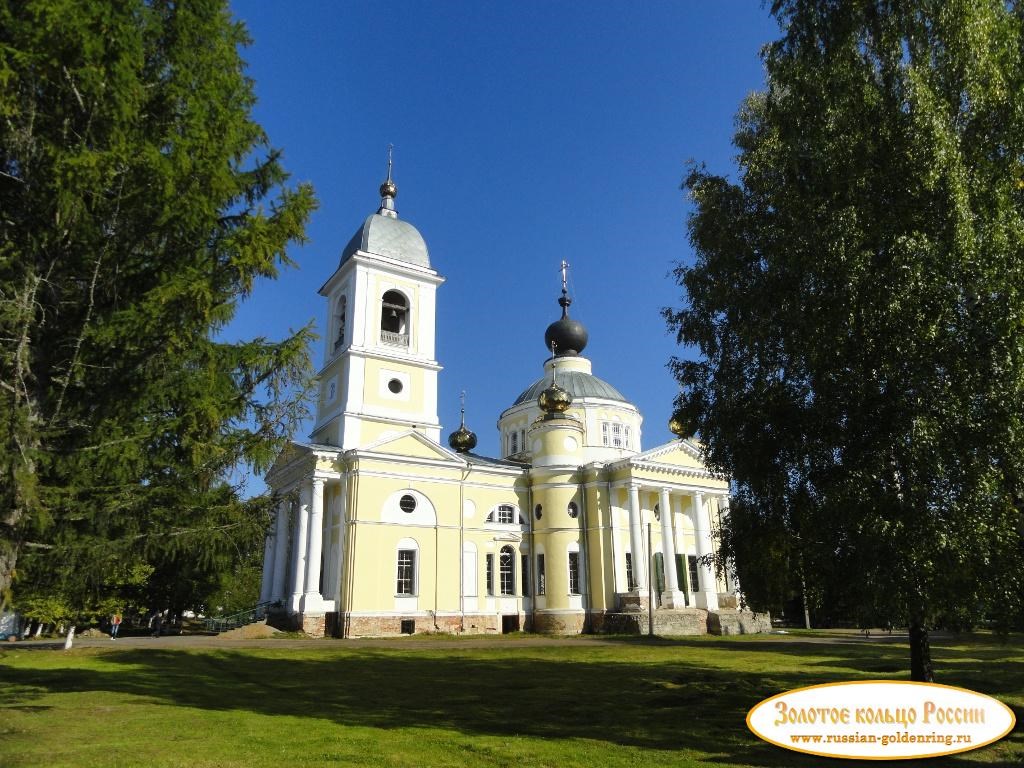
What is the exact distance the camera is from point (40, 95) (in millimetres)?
7434

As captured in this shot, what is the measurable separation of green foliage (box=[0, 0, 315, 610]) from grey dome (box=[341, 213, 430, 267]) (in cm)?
2265

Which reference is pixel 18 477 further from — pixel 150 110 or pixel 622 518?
pixel 622 518

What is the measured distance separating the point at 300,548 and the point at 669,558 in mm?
15673

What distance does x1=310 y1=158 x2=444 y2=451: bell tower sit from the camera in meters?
29.2

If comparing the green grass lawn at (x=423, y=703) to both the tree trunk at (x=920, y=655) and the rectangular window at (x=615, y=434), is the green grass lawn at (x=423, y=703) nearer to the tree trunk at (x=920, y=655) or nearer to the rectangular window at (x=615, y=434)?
the tree trunk at (x=920, y=655)

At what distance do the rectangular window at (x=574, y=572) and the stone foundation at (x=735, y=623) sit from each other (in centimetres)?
564

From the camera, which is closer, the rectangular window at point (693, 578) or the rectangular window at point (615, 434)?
the rectangular window at point (693, 578)

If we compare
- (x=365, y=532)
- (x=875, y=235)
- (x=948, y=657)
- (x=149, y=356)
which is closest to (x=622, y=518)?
(x=365, y=532)

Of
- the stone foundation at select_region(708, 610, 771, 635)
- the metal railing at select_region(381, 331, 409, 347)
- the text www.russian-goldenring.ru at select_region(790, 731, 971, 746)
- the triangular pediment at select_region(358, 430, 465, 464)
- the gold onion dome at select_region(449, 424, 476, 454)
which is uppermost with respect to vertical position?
the metal railing at select_region(381, 331, 409, 347)

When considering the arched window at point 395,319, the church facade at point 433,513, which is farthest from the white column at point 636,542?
the arched window at point 395,319

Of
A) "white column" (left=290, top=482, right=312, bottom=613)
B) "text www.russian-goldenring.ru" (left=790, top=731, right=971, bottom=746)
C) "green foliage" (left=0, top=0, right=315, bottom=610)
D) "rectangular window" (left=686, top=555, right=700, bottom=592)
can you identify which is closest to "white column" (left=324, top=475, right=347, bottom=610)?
"white column" (left=290, top=482, right=312, bottom=613)

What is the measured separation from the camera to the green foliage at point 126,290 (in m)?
7.16

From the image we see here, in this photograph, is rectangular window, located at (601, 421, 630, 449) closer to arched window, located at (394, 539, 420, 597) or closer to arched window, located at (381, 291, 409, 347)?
arched window, located at (381, 291, 409, 347)

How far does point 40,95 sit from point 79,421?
3.48 m
